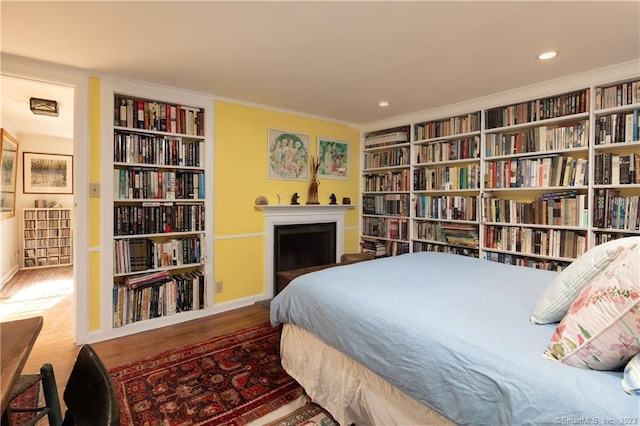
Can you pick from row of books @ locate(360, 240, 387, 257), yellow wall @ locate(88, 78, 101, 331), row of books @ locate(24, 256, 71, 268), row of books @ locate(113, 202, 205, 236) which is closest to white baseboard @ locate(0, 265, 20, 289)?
row of books @ locate(24, 256, 71, 268)

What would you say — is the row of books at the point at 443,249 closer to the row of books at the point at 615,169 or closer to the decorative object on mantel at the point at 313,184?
the row of books at the point at 615,169

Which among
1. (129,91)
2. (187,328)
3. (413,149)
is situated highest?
(129,91)

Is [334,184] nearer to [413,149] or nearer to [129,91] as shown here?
[413,149]

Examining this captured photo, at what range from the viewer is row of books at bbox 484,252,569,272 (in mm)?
2805

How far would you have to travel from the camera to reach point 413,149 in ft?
12.6

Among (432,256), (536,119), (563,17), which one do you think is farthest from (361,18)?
(536,119)

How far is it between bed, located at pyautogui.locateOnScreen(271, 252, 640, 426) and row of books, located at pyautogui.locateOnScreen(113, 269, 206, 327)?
4.79ft

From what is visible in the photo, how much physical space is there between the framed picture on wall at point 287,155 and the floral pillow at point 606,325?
315cm

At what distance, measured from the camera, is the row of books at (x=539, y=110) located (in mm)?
2599

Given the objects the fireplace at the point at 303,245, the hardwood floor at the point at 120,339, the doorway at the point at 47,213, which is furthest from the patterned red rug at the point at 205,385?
the fireplace at the point at 303,245

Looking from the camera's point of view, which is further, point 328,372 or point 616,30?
point 616,30

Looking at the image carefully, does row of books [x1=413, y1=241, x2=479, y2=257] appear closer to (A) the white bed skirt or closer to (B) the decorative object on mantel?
(B) the decorative object on mantel

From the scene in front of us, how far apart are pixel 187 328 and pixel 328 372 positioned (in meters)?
1.77

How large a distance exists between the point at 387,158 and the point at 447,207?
3.68 ft
